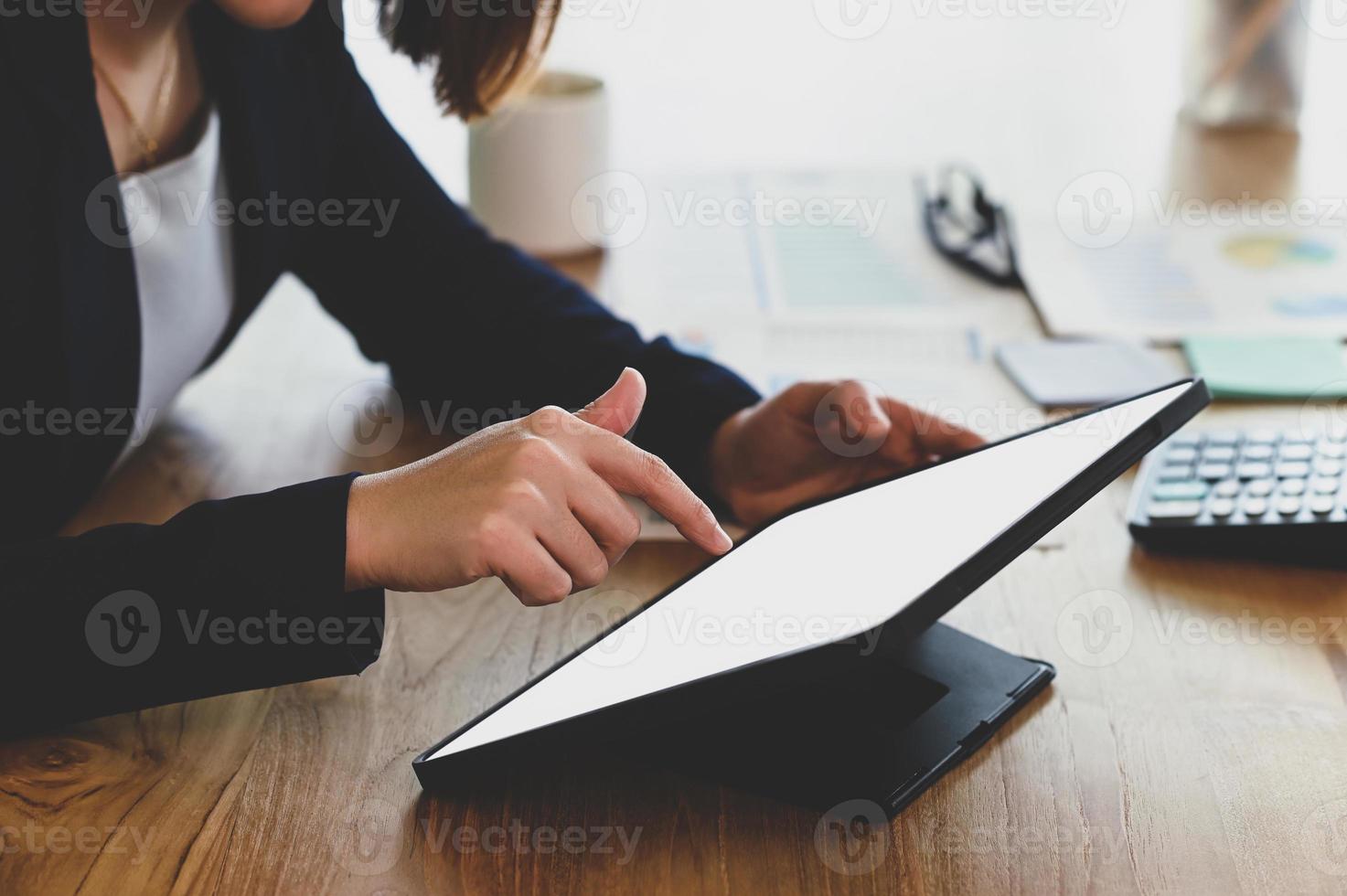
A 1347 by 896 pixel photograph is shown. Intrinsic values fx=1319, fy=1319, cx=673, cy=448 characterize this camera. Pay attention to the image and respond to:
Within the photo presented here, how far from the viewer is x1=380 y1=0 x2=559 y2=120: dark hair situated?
1025 mm

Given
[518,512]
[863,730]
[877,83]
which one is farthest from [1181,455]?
[877,83]

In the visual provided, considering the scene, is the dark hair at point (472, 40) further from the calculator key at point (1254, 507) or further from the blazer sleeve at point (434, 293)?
the calculator key at point (1254, 507)

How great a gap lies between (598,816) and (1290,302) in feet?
2.73

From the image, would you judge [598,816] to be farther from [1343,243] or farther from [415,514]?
[1343,243]

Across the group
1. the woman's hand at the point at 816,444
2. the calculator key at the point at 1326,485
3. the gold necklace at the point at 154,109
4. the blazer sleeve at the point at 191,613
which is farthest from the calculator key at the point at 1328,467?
the gold necklace at the point at 154,109

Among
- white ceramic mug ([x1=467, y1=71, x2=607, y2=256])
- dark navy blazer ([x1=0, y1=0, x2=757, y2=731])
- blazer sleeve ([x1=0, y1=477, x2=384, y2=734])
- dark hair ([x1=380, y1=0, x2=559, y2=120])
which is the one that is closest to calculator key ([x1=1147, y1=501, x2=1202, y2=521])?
dark navy blazer ([x1=0, y1=0, x2=757, y2=731])

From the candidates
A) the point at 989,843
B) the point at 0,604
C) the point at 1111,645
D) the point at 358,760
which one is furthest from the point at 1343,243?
the point at 0,604

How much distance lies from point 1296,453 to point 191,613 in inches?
25.7

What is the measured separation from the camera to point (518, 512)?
0.60m

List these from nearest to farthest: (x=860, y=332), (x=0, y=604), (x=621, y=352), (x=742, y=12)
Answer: (x=0, y=604) → (x=621, y=352) → (x=860, y=332) → (x=742, y=12)

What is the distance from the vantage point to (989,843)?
0.56 meters

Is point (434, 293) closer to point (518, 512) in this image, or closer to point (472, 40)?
point (472, 40)

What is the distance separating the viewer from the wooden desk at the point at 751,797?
21.7 inches

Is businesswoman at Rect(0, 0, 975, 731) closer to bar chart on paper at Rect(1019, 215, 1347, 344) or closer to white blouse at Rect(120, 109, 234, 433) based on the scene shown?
white blouse at Rect(120, 109, 234, 433)
